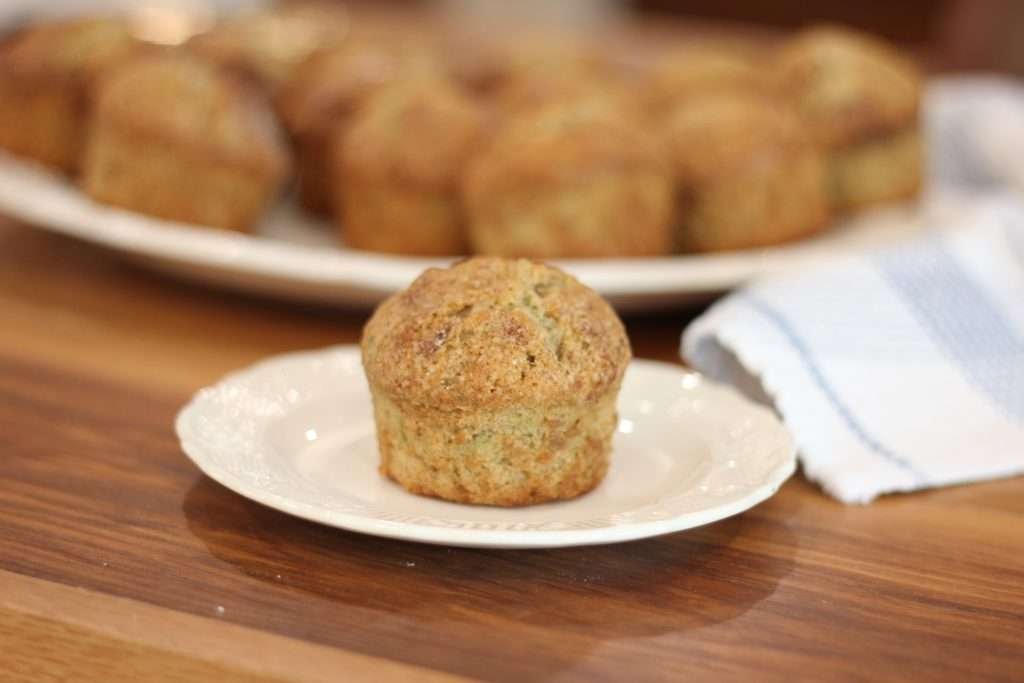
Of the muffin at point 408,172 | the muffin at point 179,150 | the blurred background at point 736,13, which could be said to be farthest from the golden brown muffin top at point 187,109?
the blurred background at point 736,13

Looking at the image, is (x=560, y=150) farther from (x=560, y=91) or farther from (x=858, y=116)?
(x=858, y=116)

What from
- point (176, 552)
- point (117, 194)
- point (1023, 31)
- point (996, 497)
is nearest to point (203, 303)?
point (117, 194)

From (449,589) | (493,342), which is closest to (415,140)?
(493,342)

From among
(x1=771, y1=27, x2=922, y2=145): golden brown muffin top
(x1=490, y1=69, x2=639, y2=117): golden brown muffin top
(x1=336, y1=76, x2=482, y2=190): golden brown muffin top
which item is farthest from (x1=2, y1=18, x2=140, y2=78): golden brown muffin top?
(x1=771, y1=27, x2=922, y2=145): golden brown muffin top

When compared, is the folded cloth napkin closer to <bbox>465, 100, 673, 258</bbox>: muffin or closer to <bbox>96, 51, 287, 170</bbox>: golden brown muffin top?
<bbox>465, 100, 673, 258</bbox>: muffin

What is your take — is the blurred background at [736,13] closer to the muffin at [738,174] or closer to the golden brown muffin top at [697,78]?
the golden brown muffin top at [697,78]

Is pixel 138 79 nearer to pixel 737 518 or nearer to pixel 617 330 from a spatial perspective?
pixel 617 330
